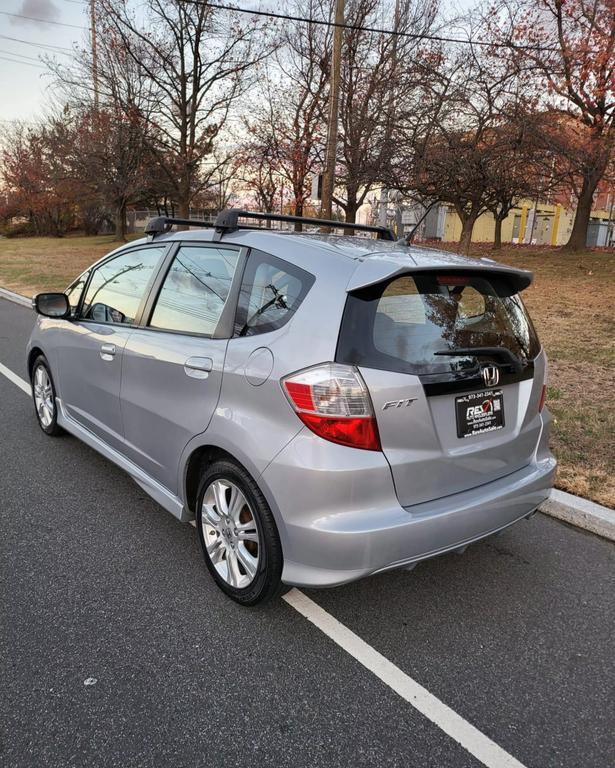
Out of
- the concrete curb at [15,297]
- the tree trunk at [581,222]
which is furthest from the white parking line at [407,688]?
the tree trunk at [581,222]

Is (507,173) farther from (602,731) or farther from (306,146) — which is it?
(602,731)

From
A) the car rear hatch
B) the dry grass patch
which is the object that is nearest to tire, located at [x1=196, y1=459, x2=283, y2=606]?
the car rear hatch

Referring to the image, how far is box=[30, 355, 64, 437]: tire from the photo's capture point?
182 inches

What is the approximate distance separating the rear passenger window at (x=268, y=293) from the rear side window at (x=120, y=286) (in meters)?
0.92

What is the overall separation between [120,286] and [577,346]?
6550mm

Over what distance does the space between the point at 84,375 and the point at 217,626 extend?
6.89 feet

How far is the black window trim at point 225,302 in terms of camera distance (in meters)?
2.74

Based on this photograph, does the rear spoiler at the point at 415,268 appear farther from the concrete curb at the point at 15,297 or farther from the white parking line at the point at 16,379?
the concrete curb at the point at 15,297

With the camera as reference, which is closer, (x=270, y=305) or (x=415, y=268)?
(x=415, y=268)

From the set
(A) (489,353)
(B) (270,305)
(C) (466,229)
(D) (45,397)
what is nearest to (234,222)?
(B) (270,305)

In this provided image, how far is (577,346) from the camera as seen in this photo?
313 inches

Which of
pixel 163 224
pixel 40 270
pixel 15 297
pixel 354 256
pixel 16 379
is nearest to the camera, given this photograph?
pixel 354 256

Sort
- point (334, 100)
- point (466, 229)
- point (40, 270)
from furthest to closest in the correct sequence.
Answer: point (40, 270) < point (466, 229) < point (334, 100)

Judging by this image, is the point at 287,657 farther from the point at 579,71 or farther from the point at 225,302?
the point at 579,71
